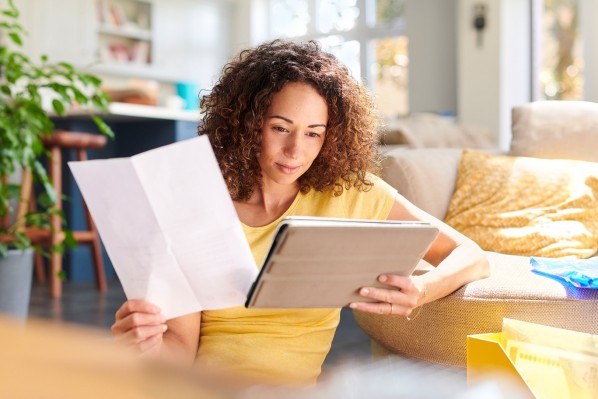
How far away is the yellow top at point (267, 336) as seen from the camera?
1.33 metres

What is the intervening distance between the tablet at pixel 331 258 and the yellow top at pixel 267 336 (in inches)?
11.3

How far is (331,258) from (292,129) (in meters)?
0.42

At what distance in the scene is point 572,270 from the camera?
1.60m

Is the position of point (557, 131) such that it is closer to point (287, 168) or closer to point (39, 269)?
point (287, 168)

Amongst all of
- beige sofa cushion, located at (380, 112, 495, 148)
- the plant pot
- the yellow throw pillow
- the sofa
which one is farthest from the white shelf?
the yellow throw pillow

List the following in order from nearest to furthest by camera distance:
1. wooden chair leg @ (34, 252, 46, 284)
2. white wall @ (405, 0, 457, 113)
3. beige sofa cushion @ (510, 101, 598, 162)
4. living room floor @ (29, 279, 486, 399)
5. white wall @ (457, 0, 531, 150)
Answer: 1. living room floor @ (29, 279, 486, 399)
2. beige sofa cushion @ (510, 101, 598, 162)
3. wooden chair leg @ (34, 252, 46, 284)
4. white wall @ (457, 0, 531, 150)
5. white wall @ (405, 0, 457, 113)

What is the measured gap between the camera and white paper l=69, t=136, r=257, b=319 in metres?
0.90

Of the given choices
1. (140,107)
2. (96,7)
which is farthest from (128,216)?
(96,7)

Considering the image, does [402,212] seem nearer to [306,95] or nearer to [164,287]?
[306,95]

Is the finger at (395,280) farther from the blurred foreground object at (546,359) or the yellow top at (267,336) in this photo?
the yellow top at (267,336)

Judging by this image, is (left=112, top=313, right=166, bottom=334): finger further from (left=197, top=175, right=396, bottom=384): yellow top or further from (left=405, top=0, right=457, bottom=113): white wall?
(left=405, top=0, right=457, bottom=113): white wall

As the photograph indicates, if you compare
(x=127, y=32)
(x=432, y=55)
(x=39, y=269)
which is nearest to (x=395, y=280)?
(x=39, y=269)

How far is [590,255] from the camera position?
2.03 m

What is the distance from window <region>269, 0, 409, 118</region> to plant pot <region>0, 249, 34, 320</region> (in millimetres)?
4613
